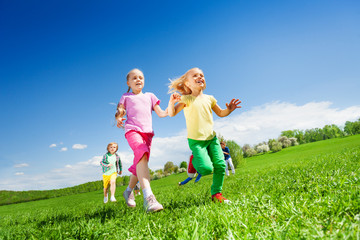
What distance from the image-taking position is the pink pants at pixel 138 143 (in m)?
3.33

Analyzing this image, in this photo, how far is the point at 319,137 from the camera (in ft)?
207

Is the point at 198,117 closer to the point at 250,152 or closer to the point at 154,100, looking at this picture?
the point at 154,100

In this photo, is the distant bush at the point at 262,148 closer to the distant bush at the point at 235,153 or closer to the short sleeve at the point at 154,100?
the distant bush at the point at 235,153

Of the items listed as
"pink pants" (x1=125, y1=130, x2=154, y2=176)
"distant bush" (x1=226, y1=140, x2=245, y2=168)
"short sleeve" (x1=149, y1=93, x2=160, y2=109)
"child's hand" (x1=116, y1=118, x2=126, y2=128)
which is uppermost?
"short sleeve" (x1=149, y1=93, x2=160, y2=109)

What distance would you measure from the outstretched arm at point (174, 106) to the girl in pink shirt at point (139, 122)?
0.23 meters

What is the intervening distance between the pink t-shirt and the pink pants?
0.27 ft

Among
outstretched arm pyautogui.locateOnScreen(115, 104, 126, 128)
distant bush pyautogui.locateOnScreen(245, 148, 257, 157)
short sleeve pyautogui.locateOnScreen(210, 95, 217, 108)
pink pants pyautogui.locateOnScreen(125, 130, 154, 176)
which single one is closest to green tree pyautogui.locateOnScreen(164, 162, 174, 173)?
distant bush pyautogui.locateOnScreen(245, 148, 257, 157)

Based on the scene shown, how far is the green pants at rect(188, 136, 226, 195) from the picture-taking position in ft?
10.7

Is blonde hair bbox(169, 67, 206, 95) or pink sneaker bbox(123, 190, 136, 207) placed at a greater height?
blonde hair bbox(169, 67, 206, 95)

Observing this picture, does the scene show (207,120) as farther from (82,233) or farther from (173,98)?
(82,233)

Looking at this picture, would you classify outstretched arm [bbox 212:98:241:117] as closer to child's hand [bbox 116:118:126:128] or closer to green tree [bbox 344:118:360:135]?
child's hand [bbox 116:118:126:128]

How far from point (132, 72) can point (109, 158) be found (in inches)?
220

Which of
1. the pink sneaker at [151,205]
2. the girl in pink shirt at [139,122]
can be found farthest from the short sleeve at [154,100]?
the pink sneaker at [151,205]

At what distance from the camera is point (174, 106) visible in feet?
12.2
